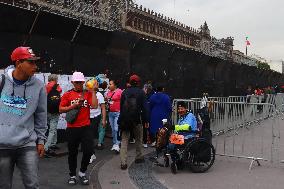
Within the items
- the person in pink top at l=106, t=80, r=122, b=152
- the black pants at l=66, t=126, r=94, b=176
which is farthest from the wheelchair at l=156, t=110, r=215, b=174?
the person in pink top at l=106, t=80, r=122, b=152

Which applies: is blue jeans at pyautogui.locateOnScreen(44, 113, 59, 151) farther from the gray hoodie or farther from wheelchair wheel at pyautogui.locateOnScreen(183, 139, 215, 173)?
the gray hoodie

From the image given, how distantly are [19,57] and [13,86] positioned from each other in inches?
11.2

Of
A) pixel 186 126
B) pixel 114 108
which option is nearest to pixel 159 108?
pixel 114 108

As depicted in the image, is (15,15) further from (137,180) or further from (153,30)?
(153,30)

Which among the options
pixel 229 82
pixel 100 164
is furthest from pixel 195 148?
pixel 229 82

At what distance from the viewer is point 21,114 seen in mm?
3936

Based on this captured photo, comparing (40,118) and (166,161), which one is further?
(166,161)

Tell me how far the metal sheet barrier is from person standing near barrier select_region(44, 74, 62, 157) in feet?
9.96

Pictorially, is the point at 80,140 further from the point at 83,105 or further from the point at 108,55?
the point at 108,55

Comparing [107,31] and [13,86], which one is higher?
[107,31]

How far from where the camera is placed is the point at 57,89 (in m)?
8.27

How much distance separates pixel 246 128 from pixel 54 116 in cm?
532

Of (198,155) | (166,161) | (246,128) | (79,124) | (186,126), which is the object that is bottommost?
(166,161)

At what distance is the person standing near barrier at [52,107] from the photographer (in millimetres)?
8148
